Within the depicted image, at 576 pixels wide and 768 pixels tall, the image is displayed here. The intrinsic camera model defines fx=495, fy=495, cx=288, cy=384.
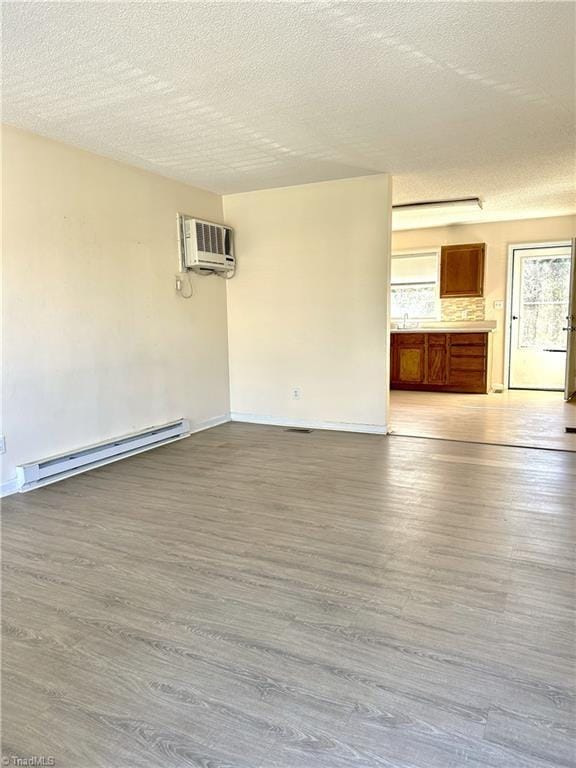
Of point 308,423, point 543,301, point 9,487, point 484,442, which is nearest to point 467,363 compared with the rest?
point 543,301

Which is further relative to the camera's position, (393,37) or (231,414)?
(231,414)

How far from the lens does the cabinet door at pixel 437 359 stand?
7250 millimetres

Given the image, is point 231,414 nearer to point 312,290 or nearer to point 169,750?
point 312,290

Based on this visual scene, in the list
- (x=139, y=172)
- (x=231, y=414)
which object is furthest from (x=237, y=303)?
(x=139, y=172)

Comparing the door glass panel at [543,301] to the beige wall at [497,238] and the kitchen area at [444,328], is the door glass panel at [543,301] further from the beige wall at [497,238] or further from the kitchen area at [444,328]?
the kitchen area at [444,328]

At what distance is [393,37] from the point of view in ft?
7.54

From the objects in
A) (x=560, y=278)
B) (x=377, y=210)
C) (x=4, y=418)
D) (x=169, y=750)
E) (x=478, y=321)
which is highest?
(x=377, y=210)

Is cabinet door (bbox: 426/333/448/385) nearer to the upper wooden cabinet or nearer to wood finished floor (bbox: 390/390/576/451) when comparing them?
wood finished floor (bbox: 390/390/576/451)

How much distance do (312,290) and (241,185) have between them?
125 centimetres

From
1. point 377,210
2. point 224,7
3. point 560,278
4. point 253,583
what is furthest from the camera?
point 560,278

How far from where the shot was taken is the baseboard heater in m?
3.44

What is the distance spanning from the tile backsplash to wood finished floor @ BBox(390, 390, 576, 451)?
1262mm

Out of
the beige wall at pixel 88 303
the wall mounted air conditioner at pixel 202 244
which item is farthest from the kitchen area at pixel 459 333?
the beige wall at pixel 88 303

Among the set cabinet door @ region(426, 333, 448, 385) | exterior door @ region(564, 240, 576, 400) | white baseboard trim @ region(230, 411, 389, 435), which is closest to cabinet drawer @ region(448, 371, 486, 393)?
cabinet door @ region(426, 333, 448, 385)
